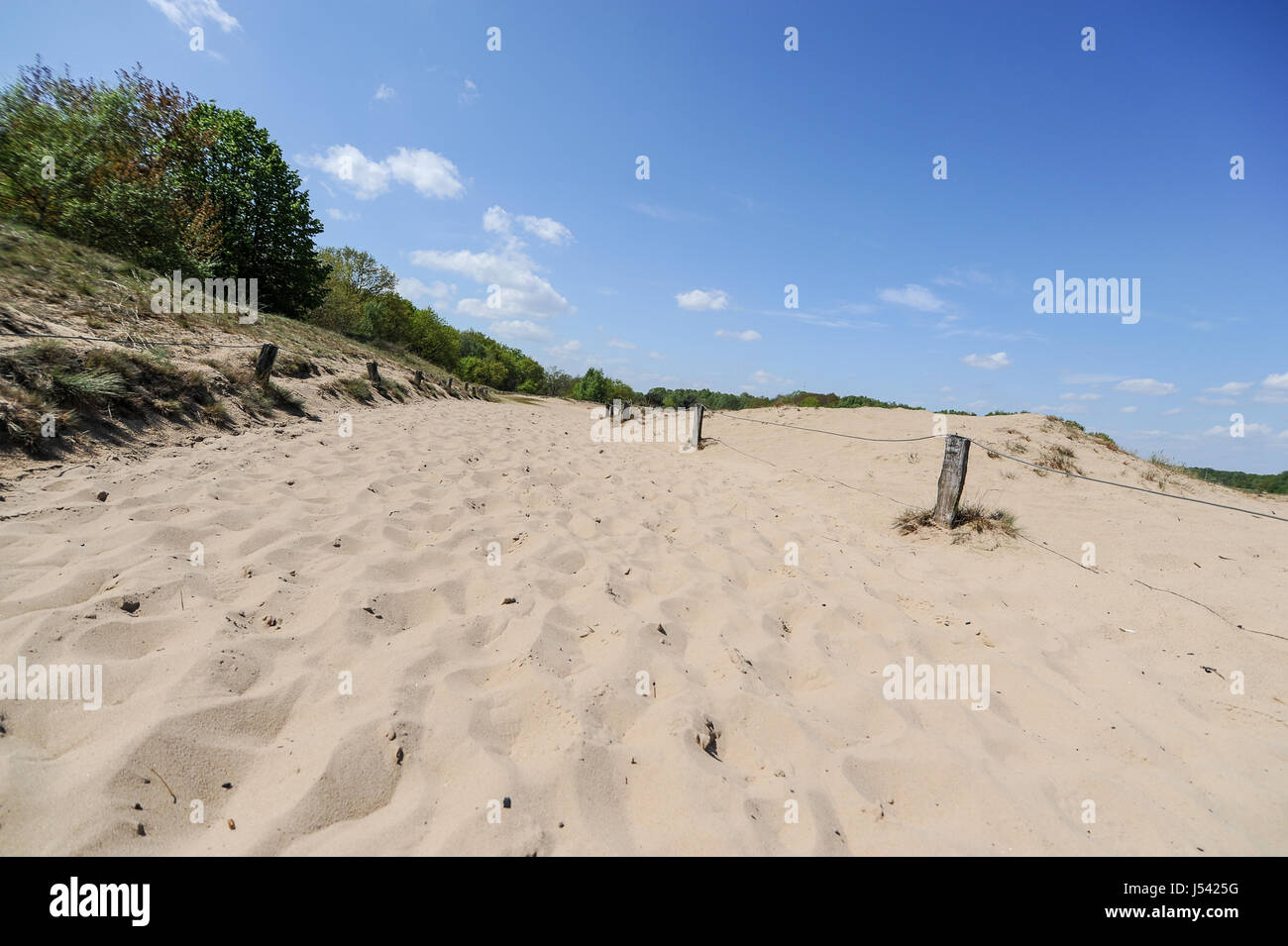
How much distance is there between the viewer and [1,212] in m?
10.0

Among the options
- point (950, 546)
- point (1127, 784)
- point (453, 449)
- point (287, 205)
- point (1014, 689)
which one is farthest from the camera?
point (287, 205)

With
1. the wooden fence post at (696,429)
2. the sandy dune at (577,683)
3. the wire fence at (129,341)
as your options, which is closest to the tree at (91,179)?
the wire fence at (129,341)

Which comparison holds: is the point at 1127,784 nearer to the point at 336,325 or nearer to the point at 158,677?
the point at 158,677

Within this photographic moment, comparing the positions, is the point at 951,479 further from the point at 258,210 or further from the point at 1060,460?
the point at 258,210

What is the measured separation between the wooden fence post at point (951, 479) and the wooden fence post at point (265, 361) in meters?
10.1

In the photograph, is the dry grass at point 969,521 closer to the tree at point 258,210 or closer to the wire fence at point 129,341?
the wire fence at point 129,341

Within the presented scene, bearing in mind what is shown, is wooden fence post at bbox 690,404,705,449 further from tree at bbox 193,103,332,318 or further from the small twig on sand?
tree at bbox 193,103,332,318

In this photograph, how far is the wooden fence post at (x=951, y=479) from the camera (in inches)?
223

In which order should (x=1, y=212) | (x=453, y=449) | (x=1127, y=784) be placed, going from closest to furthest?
(x=1127, y=784) < (x=453, y=449) < (x=1, y=212)

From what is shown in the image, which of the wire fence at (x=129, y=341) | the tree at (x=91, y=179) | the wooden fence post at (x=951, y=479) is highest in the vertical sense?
the tree at (x=91, y=179)

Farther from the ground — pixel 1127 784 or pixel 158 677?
pixel 158 677

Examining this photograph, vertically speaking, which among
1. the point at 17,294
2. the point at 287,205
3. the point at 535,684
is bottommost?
the point at 535,684
